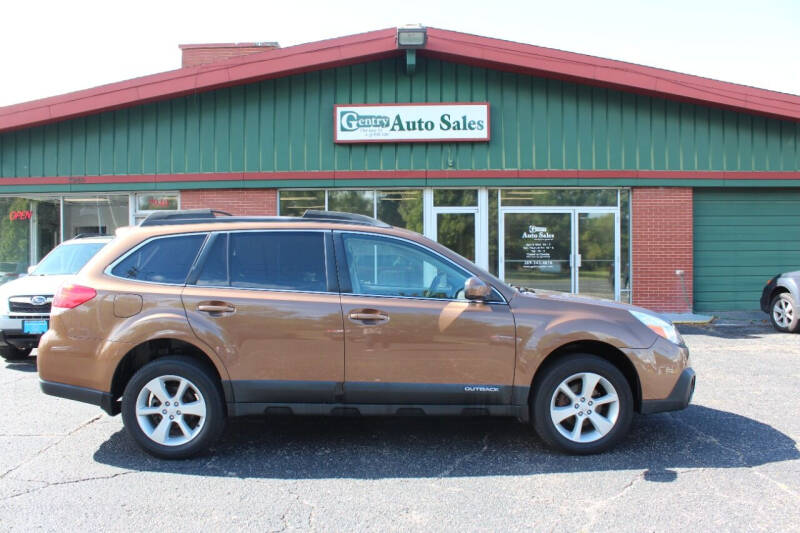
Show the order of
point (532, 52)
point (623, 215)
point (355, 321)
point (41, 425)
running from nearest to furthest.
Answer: point (355, 321) < point (41, 425) < point (532, 52) < point (623, 215)

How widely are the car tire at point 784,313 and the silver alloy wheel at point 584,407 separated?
746cm

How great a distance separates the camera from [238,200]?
11969 mm

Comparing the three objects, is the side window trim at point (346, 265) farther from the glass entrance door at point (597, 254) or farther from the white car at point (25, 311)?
the glass entrance door at point (597, 254)

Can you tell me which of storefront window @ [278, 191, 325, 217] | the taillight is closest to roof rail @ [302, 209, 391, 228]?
the taillight

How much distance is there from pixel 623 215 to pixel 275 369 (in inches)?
387

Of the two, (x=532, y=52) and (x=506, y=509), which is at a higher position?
(x=532, y=52)

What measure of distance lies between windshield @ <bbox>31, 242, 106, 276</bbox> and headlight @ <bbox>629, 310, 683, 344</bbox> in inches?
284

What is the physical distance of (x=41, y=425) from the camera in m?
4.98

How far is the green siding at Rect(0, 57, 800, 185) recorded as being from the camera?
11.7 metres

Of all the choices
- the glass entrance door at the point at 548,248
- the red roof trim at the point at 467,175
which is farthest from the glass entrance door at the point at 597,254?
the red roof trim at the point at 467,175

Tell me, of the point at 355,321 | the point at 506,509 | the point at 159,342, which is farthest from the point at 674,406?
the point at 159,342

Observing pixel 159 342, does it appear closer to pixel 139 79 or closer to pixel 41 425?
pixel 41 425

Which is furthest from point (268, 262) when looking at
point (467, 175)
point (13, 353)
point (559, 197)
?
point (559, 197)

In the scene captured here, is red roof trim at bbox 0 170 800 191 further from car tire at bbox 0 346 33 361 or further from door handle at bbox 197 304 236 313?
door handle at bbox 197 304 236 313
